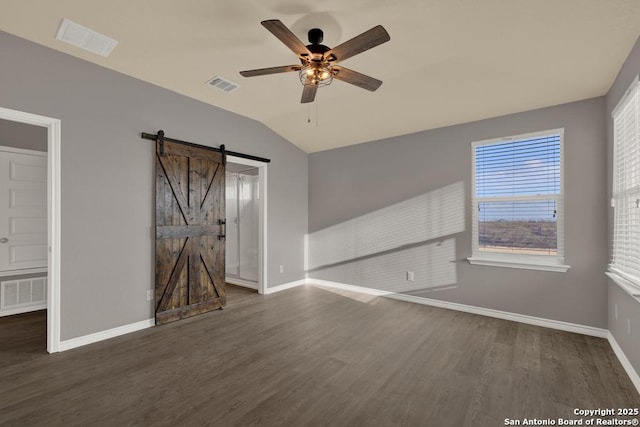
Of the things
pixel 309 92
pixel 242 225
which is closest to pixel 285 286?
pixel 242 225

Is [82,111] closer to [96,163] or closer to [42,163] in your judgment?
[96,163]

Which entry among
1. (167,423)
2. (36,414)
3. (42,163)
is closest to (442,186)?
(167,423)

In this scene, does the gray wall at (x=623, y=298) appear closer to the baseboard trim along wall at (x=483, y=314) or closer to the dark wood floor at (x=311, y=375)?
the baseboard trim along wall at (x=483, y=314)

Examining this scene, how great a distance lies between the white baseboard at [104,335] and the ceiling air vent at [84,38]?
2.88m

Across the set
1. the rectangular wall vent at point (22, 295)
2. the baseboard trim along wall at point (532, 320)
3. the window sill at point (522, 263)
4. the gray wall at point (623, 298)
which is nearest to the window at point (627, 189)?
the gray wall at point (623, 298)

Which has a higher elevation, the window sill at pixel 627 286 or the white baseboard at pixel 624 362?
the window sill at pixel 627 286

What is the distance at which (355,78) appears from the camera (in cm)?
256

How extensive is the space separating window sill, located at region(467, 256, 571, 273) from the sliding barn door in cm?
356

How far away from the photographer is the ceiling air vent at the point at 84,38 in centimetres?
260

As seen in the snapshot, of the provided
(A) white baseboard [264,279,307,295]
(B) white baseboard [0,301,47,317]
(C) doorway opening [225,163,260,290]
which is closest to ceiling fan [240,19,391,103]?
(C) doorway opening [225,163,260,290]

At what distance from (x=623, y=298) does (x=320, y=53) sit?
340cm

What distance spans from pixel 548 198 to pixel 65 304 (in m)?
5.39

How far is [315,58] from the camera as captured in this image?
7.70 ft

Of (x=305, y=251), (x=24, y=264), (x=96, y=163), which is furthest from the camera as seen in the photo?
(x=305, y=251)
